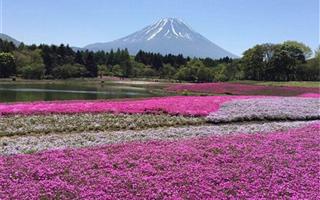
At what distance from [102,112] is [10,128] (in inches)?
266

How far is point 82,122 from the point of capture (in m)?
21.8

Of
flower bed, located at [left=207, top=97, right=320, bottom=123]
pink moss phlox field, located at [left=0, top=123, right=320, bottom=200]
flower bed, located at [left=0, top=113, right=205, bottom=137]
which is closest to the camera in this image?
pink moss phlox field, located at [left=0, top=123, right=320, bottom=200]

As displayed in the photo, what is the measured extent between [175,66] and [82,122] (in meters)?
137

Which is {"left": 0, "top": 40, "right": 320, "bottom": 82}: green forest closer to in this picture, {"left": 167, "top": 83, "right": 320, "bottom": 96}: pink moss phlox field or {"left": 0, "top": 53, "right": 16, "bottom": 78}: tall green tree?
{"left": 0, "top": 53, "right": 16, "bottom": 78}: tall green tree

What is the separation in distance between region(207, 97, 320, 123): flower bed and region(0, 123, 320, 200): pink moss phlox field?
9892 millimetres

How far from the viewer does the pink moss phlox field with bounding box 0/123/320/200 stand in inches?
363

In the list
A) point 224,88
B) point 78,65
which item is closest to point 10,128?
point 224,88

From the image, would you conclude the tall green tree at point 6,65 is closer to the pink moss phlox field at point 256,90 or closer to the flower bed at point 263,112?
the pink moss phlox field at point 256,90

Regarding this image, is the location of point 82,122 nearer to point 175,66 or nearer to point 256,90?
point 256,90

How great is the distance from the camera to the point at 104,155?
12070mm

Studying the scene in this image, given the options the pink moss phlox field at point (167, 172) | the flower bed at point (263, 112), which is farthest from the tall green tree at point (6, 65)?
the pink moss phlox field at point (167, 172)

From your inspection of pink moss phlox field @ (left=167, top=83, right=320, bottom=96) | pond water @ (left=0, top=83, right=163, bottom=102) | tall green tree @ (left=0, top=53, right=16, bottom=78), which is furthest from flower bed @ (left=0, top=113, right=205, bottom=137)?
tall green tree @ (left=0, top=53, right=16, bottom=78)

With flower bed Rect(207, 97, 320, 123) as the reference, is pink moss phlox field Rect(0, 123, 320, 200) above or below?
below

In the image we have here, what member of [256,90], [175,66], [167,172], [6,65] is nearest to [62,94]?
[256,90]
